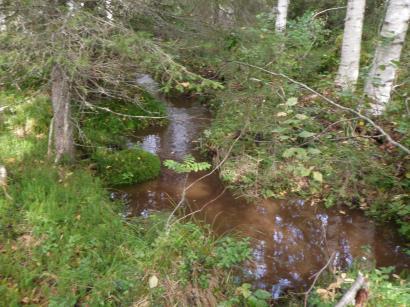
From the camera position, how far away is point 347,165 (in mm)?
5336

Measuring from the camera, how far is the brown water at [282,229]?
486cm

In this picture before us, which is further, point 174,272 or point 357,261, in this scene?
point 357,261

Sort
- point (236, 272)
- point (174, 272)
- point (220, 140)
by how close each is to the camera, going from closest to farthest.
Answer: point (174, 272) → point (236, 272) → point (220, 140)

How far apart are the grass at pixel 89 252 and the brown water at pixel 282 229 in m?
0.73

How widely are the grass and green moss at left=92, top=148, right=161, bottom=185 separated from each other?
35.7 inches

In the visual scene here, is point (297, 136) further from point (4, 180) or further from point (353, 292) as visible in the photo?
point (4, 180)

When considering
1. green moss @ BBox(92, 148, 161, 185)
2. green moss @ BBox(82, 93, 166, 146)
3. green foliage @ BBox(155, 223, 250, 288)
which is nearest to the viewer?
green foliage @ BBox(155, 223, 250, 288)

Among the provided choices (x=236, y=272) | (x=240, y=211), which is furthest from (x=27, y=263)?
(x=240, y=211)

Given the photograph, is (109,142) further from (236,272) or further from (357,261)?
(357,261)

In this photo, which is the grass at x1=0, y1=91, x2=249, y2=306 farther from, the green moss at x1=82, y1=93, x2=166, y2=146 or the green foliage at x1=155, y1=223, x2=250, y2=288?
the green moss at x1=82, y1=93, x2=166, y2=146

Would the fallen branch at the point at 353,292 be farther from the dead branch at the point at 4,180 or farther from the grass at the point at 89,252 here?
the dead branch at the point at 4,180

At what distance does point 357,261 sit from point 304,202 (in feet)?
5.37

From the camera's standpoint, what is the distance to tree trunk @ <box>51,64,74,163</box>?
220 inches

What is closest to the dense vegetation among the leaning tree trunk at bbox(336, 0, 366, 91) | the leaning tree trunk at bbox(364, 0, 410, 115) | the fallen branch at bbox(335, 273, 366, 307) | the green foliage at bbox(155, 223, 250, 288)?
the green foliage at bbox(155, 223, 250, 288)
